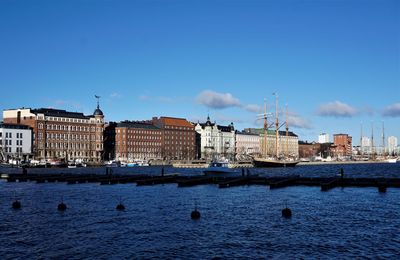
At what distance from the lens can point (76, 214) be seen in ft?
159

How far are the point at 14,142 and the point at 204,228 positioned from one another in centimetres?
17224

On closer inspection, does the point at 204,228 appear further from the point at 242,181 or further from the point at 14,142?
the point at 14,142

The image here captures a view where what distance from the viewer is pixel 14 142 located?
19575 centimetres

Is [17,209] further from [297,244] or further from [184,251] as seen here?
[297,244]

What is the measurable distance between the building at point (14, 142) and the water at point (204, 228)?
13730 centimetres

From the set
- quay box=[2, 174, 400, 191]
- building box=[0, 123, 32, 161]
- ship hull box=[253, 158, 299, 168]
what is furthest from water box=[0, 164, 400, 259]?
building box=[0, 123, 32, 161]

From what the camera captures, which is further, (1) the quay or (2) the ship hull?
(2) the ship hull

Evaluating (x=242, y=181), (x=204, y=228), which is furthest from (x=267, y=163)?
(x=204, y=228)

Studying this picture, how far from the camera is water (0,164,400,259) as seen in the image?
32375 mm

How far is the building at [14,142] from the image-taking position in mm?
191875

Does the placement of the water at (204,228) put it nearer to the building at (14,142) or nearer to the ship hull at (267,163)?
the ship hull at (267,163)

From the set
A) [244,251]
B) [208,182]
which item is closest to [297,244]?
[244,251]

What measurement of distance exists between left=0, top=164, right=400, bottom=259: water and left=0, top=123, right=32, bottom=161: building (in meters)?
137

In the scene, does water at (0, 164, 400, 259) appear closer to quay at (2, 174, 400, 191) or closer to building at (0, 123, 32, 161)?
quay at (2, 174, 400, 191)
